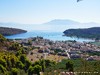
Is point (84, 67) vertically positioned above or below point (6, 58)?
above

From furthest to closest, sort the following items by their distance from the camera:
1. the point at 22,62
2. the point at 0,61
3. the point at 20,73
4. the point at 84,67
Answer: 1. the point at 22,62
2. the point at 0,61
3. the point at 20,73
4. the point at 84,67

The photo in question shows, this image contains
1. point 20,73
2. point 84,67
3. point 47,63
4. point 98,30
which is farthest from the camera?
point 98,30

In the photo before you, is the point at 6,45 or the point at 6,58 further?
the point at 6,45

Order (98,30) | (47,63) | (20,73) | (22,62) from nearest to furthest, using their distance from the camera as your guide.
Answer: (20,73) → (22,62) → (47,63) → (98,30)

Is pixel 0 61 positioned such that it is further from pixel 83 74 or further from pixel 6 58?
pixel 83 74

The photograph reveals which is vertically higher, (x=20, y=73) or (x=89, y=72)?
(x=89, y=72)

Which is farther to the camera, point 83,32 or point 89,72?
point 83,32

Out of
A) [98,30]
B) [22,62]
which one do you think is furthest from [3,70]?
[98,30]

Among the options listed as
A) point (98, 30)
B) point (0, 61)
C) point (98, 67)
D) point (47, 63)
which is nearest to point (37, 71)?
point (0, 61)

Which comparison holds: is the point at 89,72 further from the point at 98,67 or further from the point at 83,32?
the point at 83,32
